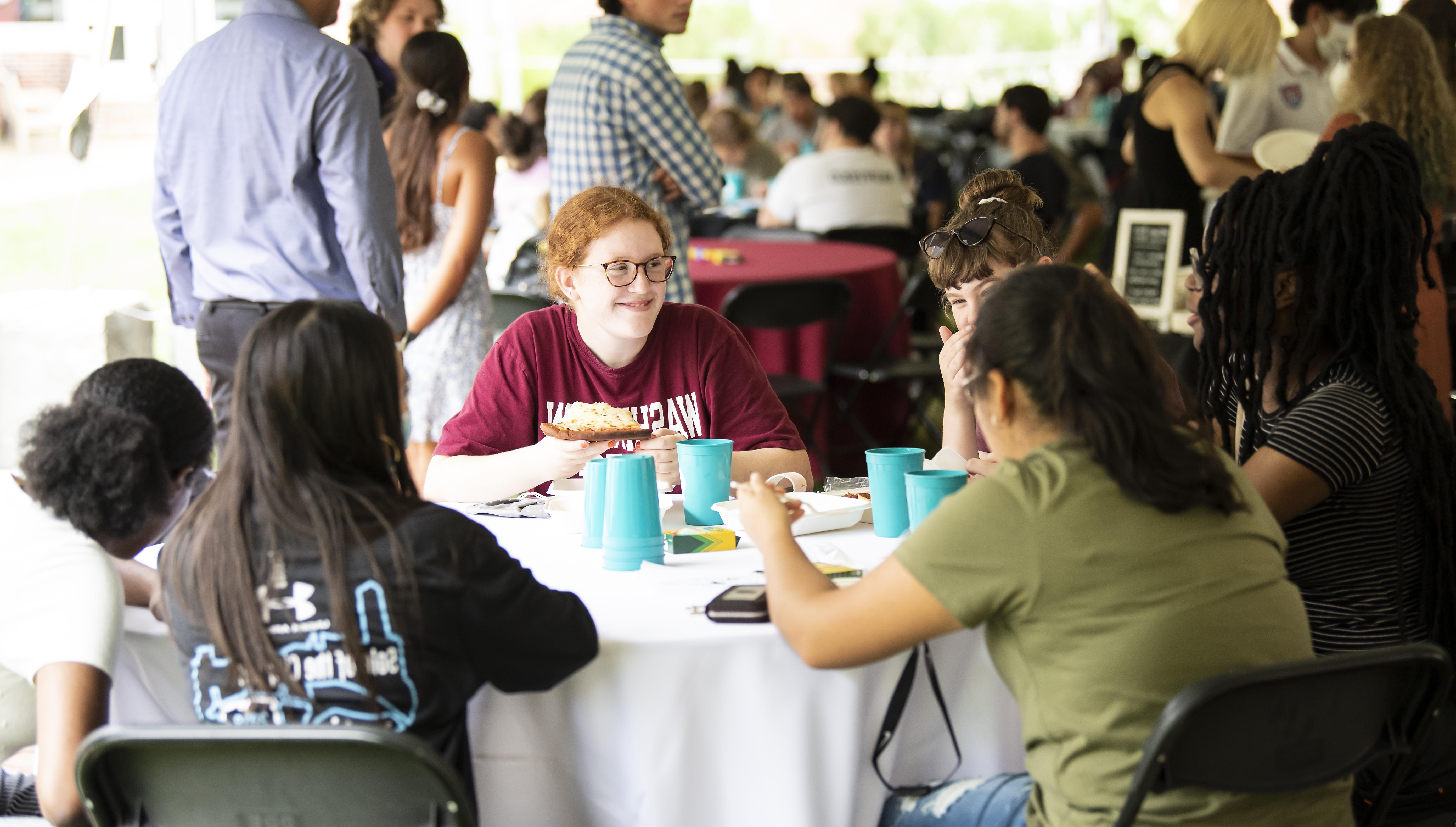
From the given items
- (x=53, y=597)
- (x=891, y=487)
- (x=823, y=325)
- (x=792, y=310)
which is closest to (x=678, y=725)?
(x=891, y=487)

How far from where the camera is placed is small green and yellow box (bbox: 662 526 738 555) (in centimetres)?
173

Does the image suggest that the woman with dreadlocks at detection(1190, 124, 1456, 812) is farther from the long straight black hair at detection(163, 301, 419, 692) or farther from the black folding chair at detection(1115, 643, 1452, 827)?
the long straight black hair at detection(163, 301, 419, 692)

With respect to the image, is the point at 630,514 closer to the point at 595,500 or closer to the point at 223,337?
the point at 595,500

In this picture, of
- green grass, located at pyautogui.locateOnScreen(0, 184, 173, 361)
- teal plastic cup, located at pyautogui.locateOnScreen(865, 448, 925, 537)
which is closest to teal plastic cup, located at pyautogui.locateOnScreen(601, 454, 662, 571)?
teal plastic cup, located at pyautogui.locateOnScreen(865, 448, 925, 537)

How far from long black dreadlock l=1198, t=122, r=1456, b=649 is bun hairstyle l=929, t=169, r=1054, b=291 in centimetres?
34

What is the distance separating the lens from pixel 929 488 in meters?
1.71

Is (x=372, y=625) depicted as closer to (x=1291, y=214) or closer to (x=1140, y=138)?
(x=1291, y=214)

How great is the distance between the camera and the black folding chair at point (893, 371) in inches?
179

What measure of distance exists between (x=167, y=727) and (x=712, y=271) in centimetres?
342

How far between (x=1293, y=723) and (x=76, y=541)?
135 centimetres

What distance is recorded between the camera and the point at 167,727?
44.3 inches

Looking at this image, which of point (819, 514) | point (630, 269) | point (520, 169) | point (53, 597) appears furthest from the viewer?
point (520, 169)

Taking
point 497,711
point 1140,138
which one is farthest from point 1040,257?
point 1140,138

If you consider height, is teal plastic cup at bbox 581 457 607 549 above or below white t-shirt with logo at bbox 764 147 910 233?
below
